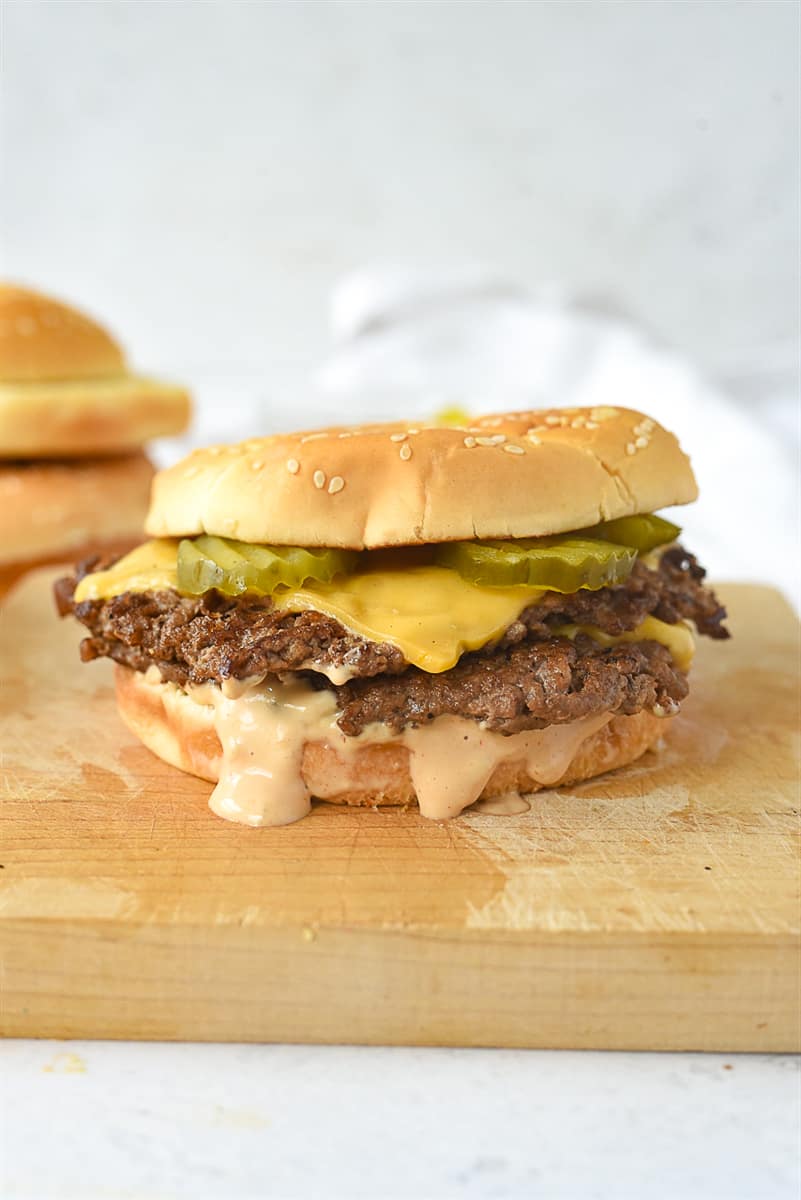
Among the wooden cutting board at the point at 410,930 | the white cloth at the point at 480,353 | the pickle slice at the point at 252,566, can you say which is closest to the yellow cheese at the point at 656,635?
the wooden cutting board at the point at 410,930

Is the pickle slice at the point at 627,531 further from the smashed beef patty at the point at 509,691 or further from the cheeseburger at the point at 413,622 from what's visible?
the smashed beef patty at the point at 509,691

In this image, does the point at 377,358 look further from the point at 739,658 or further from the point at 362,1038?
the point at 362,1038

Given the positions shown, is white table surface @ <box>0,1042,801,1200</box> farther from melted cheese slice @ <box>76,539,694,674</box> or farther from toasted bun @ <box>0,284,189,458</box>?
toasted bun @ <box>0,284,189,458</box>

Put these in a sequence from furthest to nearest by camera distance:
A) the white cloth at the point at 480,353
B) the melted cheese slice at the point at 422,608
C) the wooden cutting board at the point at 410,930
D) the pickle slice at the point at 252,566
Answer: the white cloth at the point at 480,353 → the pickle slice at the point at 252,566 → the melted cheese slice at the point at 422,608 → the wooden cutting board at the point at 410,930

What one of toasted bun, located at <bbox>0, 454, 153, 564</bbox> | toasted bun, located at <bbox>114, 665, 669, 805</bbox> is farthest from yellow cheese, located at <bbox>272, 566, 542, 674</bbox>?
toasted bun, located at <bbox>0, 454, 153, 564</bbox>

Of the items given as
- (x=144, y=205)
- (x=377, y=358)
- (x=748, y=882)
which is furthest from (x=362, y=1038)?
(x=144, y=205)
